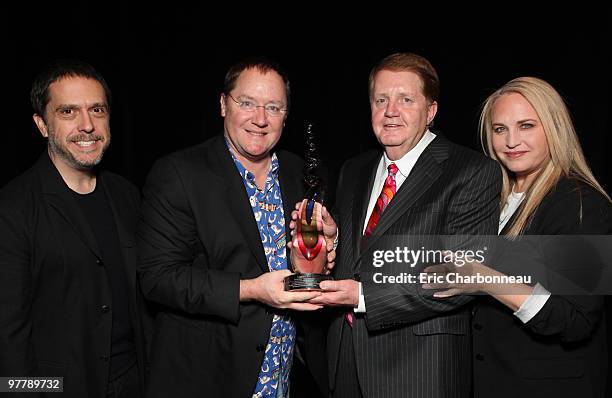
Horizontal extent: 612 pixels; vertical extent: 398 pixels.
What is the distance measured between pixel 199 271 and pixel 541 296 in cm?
110

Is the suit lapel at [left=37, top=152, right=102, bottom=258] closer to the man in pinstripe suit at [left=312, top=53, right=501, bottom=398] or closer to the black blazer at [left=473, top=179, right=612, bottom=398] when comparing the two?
the man in pinstripe suit at [left=312, top=53, right=501, bottom=398]

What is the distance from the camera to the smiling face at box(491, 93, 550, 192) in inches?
83.2

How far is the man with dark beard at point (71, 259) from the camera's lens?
1881mm

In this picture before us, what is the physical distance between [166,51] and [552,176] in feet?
6.26

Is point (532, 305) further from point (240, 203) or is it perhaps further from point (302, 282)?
point (240, 203)

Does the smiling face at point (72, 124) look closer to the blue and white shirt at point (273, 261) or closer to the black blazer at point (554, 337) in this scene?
the blue and white shirt at point (273, 261)

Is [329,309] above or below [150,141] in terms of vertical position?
below

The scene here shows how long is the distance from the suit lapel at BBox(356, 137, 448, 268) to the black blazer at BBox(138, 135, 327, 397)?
0.40m

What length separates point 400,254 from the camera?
1.95 metres

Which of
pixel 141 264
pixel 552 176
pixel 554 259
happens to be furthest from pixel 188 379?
pixel 552 176

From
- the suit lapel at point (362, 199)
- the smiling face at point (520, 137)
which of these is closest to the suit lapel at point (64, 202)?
the suit lapel at point (362, 199)

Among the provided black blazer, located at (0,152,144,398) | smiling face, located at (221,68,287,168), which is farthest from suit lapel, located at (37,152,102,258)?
smiling face, located at (221,68,287,168)

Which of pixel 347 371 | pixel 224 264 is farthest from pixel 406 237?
pixel 224 264

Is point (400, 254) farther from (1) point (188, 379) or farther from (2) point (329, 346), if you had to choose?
(1) point (188, 379)
